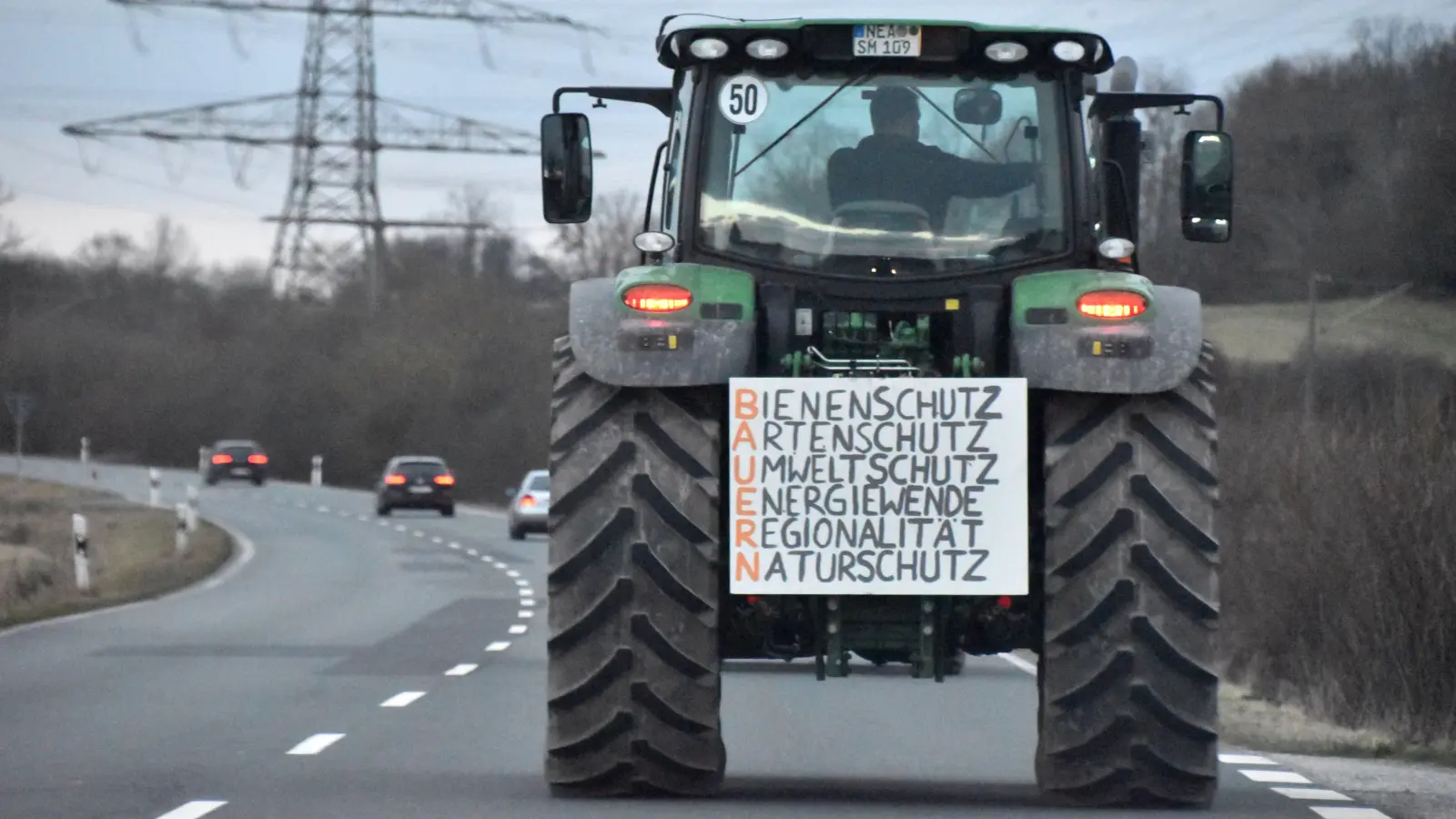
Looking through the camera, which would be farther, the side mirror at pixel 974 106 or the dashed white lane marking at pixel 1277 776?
the dashed white lane marking at pixel 1277 776

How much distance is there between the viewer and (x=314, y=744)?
12195 mm

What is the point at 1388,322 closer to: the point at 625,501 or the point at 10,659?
the point at 10,659

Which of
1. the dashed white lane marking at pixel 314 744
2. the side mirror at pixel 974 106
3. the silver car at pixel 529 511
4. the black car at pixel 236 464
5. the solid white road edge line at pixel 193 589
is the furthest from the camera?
the black car at pixel 236 464

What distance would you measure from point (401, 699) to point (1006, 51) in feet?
24.8

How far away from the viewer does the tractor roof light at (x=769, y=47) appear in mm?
9250

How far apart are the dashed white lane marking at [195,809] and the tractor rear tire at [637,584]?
134 centimetres

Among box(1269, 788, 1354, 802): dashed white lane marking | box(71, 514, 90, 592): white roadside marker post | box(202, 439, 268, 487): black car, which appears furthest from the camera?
box(202, 439, 268, 487): black car

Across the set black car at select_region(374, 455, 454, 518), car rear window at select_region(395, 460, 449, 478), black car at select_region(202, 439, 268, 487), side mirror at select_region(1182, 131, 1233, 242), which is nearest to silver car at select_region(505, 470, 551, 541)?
black car at select_region(374, 455, 454, 518)

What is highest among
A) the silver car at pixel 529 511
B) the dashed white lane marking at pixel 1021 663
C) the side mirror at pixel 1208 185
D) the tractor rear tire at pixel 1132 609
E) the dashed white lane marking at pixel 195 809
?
the side mirror at pixel 1208 185

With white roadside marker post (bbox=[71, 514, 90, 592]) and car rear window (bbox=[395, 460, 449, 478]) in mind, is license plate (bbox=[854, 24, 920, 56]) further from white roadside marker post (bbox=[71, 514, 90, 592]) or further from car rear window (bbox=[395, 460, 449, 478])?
car rear window (bbox=[395, 460, 449, 478])

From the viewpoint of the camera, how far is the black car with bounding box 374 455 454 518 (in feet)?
197

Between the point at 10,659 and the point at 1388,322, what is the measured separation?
1325 cm

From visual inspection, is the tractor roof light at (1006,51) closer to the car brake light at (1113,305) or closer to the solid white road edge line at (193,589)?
the car brake light at (1113,305)

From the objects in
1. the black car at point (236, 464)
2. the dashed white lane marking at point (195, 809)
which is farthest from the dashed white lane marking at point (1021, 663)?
the black car at point (236, 464)
